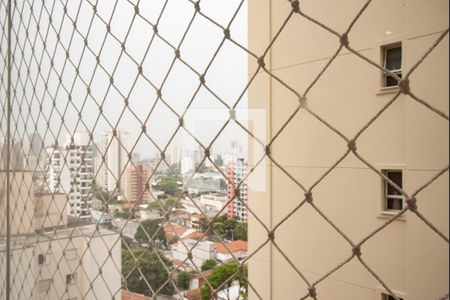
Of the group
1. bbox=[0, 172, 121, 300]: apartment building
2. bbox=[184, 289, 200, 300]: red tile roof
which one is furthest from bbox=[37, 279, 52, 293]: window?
bbox=[184, 289, 200, 300]: red tile roof

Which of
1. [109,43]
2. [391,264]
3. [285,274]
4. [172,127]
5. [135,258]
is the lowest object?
[285,274]

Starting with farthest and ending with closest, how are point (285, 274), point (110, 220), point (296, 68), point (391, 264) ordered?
point (285, 274)
point (296, 68)
point (391, 264)
point (110, 220)

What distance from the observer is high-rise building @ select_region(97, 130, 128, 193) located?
2.48 feet

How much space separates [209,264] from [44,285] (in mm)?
580

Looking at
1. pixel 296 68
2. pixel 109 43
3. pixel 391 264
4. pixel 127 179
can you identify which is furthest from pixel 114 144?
pixel 391 264

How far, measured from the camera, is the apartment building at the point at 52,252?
82 cm

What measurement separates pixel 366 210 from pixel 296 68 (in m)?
0.56

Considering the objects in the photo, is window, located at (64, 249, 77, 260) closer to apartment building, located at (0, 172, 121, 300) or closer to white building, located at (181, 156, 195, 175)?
apartment building, located at (0, 172, 121, 300)

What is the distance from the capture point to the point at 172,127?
69 cm

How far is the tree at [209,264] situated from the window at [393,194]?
19.9 inches

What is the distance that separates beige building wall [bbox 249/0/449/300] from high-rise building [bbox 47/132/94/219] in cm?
43

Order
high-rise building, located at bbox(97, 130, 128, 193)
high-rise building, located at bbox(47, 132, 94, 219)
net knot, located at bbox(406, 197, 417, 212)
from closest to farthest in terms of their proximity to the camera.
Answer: net knot, located at bbox(406, 197, 417, 212)
high-rise building, located at bbox(97, 130, 128, 193)
high-rise building, located at bbox(47, 132, 94, 219)

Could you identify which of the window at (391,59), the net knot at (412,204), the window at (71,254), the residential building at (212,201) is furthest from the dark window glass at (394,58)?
the window at (71,254)

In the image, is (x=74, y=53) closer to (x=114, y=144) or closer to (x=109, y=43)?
(x=109, y=43)
